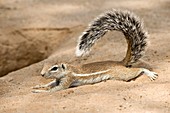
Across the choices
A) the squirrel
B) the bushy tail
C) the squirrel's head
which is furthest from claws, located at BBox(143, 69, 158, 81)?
the squirrel's head

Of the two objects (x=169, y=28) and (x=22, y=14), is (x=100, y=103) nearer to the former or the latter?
(x=169, y=28)

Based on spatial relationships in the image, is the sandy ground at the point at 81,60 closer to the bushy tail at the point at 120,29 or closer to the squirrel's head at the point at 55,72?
the squirrel's head at the point at 55,72

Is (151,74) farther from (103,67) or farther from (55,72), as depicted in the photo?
(55,72)

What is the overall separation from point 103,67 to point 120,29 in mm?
418

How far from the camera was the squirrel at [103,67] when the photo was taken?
4328 mm

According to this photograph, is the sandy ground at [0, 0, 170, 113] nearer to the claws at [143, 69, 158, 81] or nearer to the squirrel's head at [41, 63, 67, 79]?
the claws at [143, 69, 158, 81]

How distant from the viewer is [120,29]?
439 centimetres

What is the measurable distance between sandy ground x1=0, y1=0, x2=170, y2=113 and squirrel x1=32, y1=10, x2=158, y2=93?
0.30 feet

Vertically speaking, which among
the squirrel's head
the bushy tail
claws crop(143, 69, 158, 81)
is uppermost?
the bushy tail

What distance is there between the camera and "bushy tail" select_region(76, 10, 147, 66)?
14.3ft

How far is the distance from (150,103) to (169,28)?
113 inches

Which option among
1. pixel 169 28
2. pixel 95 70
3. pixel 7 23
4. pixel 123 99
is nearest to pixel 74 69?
pixel 95 70

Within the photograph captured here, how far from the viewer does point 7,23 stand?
7.70 meters

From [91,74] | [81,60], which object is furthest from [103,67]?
[81,60]
